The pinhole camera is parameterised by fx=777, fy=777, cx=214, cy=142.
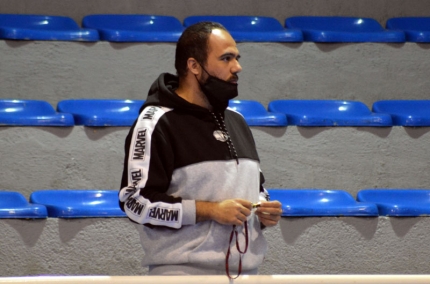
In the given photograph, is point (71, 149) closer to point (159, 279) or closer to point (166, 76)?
point (166, 76)

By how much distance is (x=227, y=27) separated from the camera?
12.0 feet

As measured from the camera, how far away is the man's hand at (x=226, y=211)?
62.6 inches

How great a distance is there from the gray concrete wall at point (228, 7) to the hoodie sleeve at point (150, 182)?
2320 mm

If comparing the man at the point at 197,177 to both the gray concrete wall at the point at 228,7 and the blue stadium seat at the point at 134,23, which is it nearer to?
the blue stadium seat at the point at 134,23

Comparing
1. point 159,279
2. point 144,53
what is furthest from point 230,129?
point 144,53

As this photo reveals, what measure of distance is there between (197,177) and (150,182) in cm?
10

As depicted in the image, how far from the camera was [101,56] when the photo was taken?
3172 mm

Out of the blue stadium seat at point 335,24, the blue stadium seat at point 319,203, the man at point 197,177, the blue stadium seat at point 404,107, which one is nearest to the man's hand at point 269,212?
the man at point 197,177

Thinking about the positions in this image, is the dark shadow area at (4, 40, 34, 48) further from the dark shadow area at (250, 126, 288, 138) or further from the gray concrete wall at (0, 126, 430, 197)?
the dark shadow area at (250, 126, 288, 138)

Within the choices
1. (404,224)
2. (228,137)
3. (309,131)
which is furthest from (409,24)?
(228,137)

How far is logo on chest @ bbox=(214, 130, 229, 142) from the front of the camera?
5.59ft

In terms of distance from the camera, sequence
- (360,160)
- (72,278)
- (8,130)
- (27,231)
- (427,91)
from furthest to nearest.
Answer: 1. (427,91)
2. (360,160)
3. (8,130)
4. (27,231)
5. (72,278)

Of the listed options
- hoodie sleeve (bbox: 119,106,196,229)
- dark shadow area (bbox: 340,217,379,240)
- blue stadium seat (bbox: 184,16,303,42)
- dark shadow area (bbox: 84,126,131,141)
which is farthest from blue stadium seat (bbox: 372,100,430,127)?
hoodie sleeve (bbox: 119,106,196,229)

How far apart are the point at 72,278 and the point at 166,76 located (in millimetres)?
527
